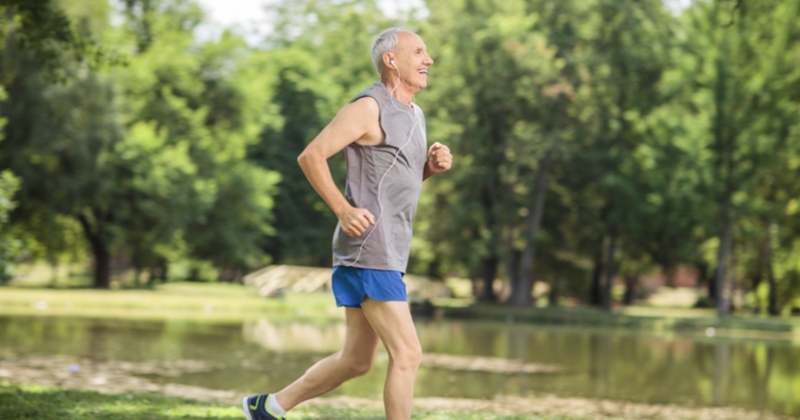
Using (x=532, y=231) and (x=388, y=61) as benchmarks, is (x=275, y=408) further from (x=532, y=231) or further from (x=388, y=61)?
(x=532, y=231)

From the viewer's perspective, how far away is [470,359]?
56.9ft

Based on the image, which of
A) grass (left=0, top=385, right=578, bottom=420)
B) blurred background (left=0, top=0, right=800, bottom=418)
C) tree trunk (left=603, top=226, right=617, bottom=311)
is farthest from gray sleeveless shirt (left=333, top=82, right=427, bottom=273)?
→ tree trunk (left=603, top=226, right=617, bottom=311)

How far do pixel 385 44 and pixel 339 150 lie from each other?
0.62 m

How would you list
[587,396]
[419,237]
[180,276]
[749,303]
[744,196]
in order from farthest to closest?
[180,276] < [749,303] < [419,237] < [744,196] < [587,396]

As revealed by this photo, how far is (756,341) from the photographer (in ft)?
89.2

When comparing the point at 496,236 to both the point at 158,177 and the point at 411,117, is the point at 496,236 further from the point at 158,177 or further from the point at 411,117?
the point at 411,117

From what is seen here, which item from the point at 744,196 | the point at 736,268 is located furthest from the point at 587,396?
the point at 736,268

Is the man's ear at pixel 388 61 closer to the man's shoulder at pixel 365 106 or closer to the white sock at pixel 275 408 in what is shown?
the man's shoulder at pixel 365 106

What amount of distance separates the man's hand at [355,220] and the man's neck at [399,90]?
0.64 meters

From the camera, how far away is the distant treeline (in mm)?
36281

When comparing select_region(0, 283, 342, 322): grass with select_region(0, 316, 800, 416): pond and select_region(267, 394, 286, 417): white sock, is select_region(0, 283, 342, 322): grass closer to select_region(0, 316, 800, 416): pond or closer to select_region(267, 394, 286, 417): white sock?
select_region(0, 316, 800, 416): pond

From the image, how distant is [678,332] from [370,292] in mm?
27926

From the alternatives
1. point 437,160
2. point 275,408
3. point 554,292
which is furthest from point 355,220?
point 554,292

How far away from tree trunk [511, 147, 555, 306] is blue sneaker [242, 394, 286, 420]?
36.3 meters
